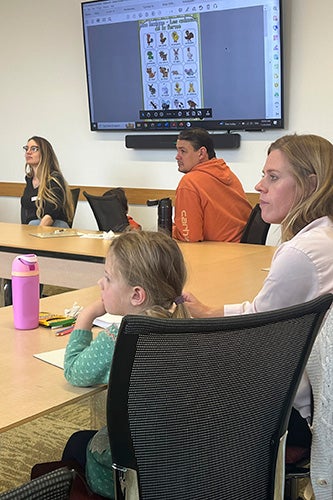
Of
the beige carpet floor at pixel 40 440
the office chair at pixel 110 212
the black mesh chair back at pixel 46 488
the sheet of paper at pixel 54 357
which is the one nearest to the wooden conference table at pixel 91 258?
the office chair at pixel 110 212

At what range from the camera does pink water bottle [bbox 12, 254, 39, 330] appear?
7.09 feet

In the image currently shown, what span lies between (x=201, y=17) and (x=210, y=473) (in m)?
4.37

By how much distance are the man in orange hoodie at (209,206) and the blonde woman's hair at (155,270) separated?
2.26 metres

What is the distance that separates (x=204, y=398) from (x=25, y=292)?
0.94 meters

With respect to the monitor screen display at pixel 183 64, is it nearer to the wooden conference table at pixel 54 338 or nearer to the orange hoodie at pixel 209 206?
the orange hoodie at pixel 209 206

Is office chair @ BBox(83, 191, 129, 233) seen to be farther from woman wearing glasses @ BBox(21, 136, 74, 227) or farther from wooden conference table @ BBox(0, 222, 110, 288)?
woman wearing glasses @ BBox(21, 136, 74, 227)

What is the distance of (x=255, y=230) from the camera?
13.6ft

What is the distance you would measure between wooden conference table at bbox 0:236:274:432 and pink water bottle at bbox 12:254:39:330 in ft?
0.10

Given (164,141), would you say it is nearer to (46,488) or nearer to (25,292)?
(25,292)

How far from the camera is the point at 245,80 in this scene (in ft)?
17.0

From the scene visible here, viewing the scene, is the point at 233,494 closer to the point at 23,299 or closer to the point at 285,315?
the point at 285,315

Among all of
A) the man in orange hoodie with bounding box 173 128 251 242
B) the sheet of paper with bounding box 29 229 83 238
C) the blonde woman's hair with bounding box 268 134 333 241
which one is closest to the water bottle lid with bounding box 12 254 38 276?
the blonde woman's hair with bounding box 268 134 333 241

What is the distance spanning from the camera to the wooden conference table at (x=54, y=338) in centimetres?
165

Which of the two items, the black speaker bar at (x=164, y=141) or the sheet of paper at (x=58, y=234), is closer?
the sheet of paper at (x=58, y=234)
